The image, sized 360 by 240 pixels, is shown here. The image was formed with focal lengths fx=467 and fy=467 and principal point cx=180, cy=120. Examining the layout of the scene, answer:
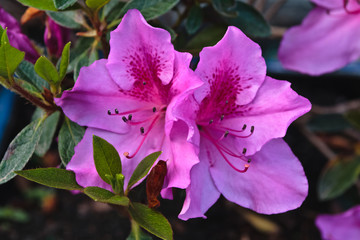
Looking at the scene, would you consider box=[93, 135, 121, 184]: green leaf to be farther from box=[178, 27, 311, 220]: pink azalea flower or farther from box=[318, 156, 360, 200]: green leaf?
box=[318, 156, 360, 200]: green leaf

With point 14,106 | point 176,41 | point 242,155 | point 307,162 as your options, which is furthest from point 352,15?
point 14,106

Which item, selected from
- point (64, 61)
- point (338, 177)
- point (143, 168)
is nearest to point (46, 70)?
point (64, 61)

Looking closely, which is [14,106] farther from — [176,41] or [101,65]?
[101,65]

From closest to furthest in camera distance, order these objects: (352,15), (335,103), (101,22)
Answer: (101,22) < (352,15) < (335,103)

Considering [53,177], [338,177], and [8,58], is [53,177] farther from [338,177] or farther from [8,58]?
[338,177]

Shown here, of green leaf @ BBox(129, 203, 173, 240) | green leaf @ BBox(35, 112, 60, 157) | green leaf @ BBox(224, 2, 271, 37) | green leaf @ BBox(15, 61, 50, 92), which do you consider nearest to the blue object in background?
green leaf @ BBox(35, 112, 60, 157)

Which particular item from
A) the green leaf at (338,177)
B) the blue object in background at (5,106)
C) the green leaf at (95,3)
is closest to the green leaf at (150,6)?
the green leaf at (95,3)
